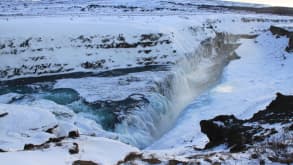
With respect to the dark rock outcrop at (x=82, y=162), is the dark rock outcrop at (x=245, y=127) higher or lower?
lower

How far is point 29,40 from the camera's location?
2597 cm

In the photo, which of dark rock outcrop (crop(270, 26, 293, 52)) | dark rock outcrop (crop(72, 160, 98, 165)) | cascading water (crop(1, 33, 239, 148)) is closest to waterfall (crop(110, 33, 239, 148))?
cascading water (crop(1, 33, 239, 148))

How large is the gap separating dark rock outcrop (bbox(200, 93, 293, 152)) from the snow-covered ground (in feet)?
2.14

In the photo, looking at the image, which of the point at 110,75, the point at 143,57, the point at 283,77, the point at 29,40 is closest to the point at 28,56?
the point at 29,40

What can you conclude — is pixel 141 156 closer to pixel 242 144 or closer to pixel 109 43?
pixel 242 144

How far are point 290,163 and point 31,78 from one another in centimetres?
1814

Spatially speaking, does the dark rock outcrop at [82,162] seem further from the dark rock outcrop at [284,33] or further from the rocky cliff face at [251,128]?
the dark rock outcrop at [284,33]

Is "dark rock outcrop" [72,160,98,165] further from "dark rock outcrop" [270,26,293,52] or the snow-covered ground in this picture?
"dark rock outcrop" [270,26,293,52]

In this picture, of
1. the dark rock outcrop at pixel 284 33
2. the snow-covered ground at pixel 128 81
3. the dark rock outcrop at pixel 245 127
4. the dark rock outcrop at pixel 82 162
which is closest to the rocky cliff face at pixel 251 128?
the dark rock outcrop at pixel 245 127

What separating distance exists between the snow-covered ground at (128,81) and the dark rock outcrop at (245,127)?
2.14 ft

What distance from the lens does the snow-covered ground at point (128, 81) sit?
1652 cm

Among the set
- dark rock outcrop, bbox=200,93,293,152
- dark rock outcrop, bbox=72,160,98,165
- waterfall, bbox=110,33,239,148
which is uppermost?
dark rock outcrop, bbox=72,160,98,165

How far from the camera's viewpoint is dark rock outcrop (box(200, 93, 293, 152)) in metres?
11.6

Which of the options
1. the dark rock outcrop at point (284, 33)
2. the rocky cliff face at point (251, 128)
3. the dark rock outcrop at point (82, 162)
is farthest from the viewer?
the dark rock outcrop at point (284, 33)
